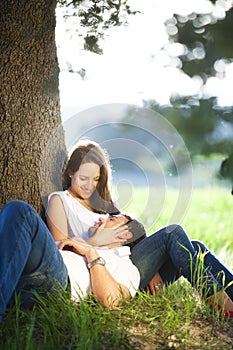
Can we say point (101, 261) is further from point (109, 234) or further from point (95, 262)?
point (109, 234)

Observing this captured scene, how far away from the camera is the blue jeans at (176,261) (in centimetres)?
272

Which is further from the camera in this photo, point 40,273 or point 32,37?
point 32,37

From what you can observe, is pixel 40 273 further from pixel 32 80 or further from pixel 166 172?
pixel 32 80

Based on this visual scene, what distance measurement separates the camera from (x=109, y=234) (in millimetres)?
2875

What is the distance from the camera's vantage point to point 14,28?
2949 millimetres

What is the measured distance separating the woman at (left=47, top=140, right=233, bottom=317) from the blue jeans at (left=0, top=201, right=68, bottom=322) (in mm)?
349

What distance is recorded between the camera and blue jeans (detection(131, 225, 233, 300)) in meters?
2.72

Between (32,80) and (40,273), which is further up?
(32,80)

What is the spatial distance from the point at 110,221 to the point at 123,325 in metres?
0.65

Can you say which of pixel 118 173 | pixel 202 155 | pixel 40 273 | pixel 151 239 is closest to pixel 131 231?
pixel 151 239

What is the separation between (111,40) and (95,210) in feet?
3.03

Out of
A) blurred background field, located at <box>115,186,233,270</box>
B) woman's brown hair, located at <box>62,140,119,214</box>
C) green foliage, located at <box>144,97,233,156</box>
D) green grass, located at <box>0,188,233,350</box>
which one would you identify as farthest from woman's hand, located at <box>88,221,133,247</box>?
blurred background field, located at <box>115,186,233,270</box>

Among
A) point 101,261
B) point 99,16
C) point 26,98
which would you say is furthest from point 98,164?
point 99,16

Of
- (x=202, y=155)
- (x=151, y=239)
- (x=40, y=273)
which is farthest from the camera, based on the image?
(x=151, y=239)
